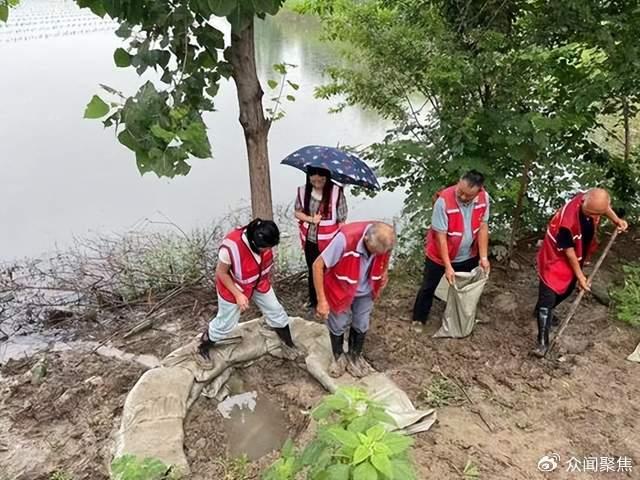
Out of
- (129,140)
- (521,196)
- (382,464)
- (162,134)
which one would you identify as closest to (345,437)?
(382,464)

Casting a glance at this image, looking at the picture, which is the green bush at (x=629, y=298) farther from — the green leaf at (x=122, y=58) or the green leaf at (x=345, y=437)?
the green leaf at (x=122, y=58)

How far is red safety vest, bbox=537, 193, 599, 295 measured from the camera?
11.0 feet

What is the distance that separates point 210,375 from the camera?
11.5 feet

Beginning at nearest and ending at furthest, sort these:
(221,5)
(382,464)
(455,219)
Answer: (382,464), (221,5), (455,219)

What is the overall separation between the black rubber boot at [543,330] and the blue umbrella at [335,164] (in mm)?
1359

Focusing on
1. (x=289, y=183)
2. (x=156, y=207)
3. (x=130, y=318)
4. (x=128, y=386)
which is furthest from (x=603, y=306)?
(x=156, y=207)

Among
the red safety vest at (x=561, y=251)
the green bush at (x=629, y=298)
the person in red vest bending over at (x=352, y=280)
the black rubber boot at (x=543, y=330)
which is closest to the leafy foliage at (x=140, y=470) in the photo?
the person in red vest bending over at (x=352, y=280)

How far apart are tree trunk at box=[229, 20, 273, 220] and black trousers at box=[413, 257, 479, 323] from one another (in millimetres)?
1253

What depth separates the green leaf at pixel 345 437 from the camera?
6.10ft

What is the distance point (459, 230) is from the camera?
11.5 feet

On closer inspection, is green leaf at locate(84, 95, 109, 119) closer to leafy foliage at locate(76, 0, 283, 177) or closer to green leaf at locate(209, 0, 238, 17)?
leafy foliage at locate(76, 0, 283, 177)

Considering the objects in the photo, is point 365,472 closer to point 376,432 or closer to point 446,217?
point 376,432

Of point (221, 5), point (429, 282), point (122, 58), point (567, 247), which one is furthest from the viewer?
point (429, 282)

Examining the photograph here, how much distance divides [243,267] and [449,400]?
1.41 m
